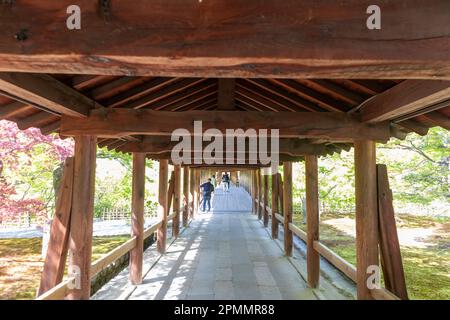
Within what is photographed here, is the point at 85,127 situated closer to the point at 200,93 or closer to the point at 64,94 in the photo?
the point at 64,94

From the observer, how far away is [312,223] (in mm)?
5145

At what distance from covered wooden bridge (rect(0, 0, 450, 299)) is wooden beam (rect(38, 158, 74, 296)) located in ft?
0.03

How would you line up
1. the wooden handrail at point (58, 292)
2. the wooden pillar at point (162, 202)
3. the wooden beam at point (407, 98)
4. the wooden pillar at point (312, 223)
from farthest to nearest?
1. the wooden pillar at point (162, 202)
2. the wooden pillar at point (312, 223)
3. the wooden handrail at point (58, 292)
4. the wooden beam at point (407, 98)

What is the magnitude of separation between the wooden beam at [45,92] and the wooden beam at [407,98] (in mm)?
2714

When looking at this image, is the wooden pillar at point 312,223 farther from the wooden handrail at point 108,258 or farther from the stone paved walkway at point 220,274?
the wooden handrail at point 108,258

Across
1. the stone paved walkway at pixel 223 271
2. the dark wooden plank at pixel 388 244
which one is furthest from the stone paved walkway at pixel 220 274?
the dark wooden plank at pixel 388 244

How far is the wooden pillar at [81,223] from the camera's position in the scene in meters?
3.17

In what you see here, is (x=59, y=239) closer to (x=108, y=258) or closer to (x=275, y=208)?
(x=108, y=258)

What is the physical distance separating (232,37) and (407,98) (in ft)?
5.38

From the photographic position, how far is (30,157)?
7715mm

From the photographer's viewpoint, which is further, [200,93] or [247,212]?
[247,212]

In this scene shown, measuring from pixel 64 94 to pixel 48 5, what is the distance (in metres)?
1.42

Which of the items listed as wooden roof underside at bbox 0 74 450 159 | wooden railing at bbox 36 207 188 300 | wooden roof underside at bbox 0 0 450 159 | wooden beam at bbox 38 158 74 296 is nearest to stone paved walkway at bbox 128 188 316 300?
wooden railing at bbox 36 207 188 300
